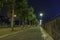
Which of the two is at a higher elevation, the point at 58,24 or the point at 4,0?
the point at 4,0

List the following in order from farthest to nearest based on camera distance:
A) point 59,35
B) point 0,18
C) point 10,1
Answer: point 0,18
point 10,1
point 59,35

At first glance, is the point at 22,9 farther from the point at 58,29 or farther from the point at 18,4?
the point at 58,29

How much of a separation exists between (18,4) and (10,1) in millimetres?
19971

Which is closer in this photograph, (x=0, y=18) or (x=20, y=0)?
(x=20, y=0)

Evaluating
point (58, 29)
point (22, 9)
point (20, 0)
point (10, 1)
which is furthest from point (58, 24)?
point (22, 9)

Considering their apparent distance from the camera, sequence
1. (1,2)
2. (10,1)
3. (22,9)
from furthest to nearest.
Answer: (22,9) < (10,1) < (1,2)

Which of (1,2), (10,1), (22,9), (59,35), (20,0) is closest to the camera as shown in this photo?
(59,35)

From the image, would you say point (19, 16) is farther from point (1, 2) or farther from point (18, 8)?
point (1, 2)

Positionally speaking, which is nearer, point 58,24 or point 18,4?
point 58,24

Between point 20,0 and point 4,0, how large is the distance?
27.7 meters

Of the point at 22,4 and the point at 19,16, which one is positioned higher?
the point at 22,4

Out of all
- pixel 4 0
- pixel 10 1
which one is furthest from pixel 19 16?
pixel 4 0

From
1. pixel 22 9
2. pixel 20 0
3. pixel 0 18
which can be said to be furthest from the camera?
pixel 0 18

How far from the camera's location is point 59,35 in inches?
377
